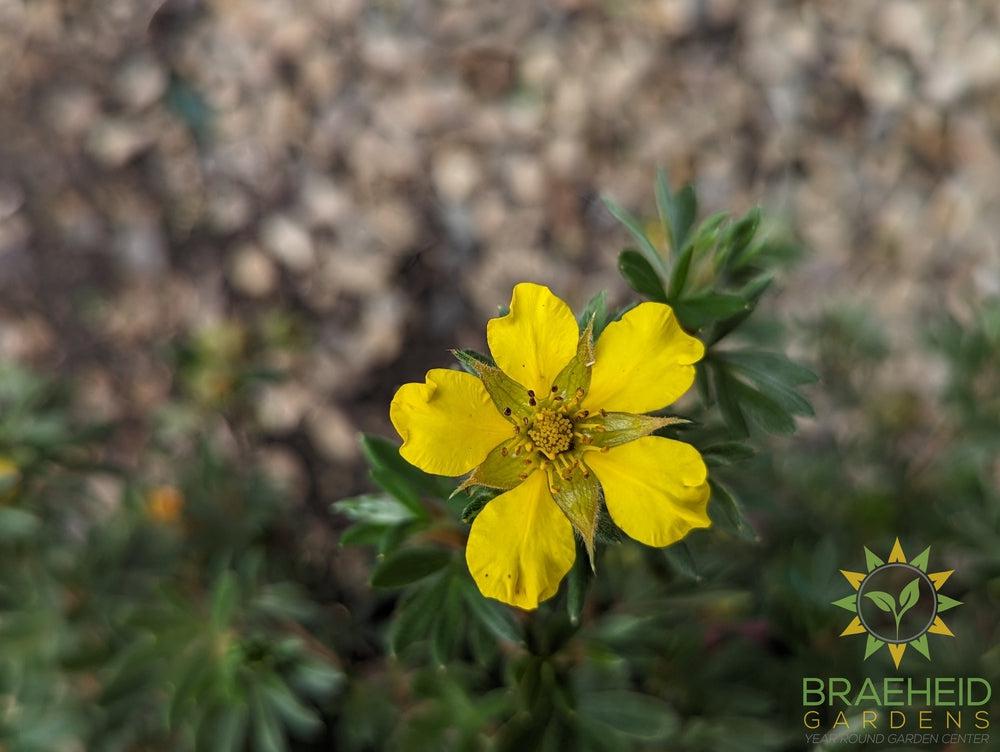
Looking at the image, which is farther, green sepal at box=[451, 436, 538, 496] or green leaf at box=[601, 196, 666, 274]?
green leaf at box=[601, 196, 666, 274]

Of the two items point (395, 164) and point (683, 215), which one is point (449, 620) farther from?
point (395, 164)

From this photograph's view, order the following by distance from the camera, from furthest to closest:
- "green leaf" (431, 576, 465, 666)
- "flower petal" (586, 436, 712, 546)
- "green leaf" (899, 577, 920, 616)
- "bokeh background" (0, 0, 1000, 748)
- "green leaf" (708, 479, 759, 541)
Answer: "bokeh background" (0, 0, 1000, 748) < "green leaf" (899, 577, 920, 616) < "green leaf" (431, 576, 465, 666) < "green leaf" (708, 479, 759, 541) < "flower petal" (586, 436, 712, 546)

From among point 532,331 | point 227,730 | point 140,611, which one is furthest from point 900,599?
point 140,611

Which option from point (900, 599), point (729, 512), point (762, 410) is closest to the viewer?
point (729, 512)

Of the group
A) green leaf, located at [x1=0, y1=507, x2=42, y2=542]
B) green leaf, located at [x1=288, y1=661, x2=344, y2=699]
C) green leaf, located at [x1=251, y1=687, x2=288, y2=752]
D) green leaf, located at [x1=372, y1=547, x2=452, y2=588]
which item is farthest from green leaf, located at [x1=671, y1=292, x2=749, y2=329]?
green leaf, located at [x1=0, y1=507, x2=42, y2=542]

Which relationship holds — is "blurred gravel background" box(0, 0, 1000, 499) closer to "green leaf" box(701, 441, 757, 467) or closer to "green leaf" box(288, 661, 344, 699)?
"green leaf" box(288, 661, 344, 699)

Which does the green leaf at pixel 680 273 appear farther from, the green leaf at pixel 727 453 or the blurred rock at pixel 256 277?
the blurred rock at pixel 256 277
